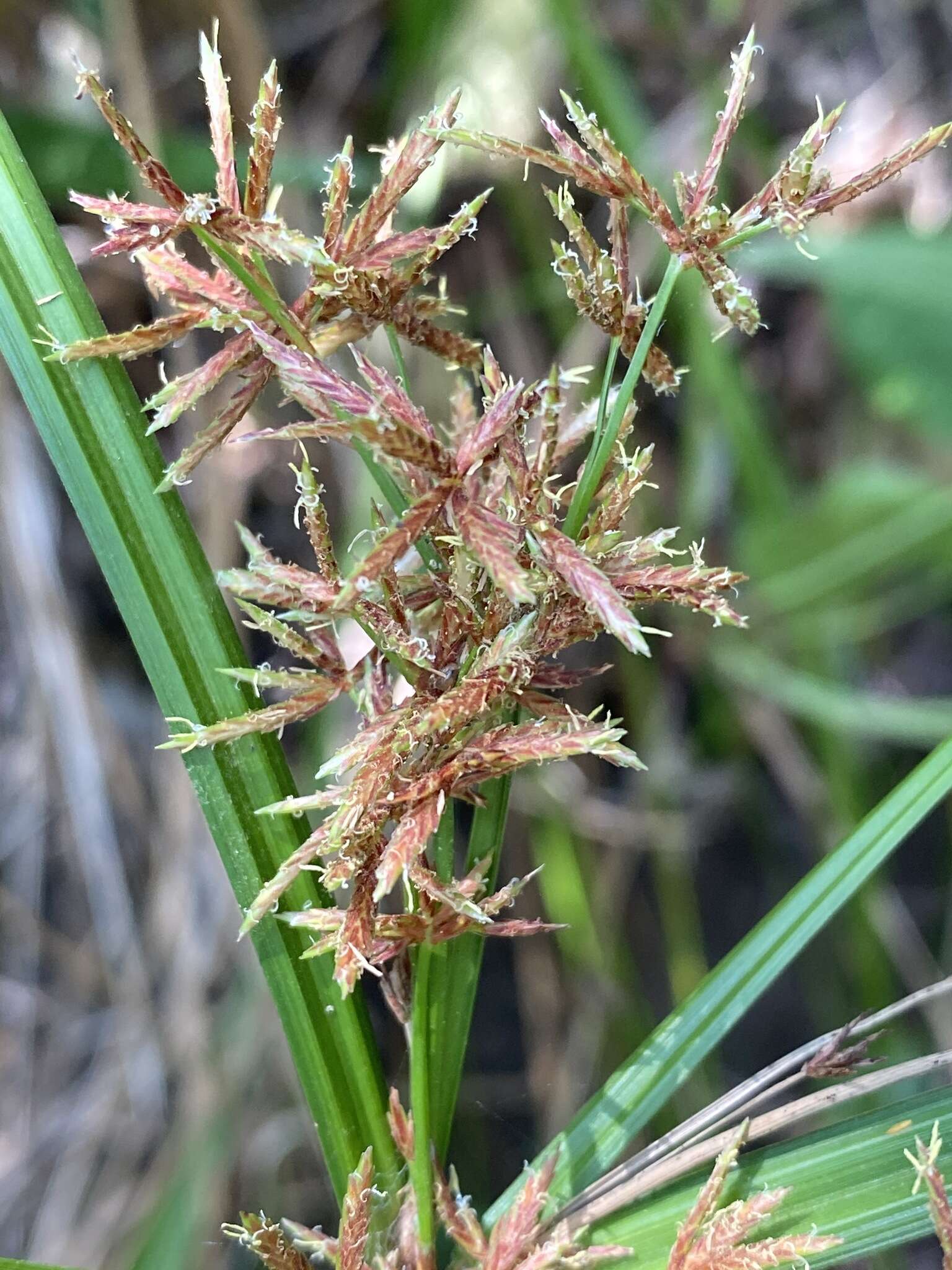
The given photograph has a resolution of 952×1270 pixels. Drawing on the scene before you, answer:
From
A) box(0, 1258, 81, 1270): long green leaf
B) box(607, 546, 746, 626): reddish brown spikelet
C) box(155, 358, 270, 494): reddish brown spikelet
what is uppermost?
box(155, 358, 270, 494): reddish brown spikelet

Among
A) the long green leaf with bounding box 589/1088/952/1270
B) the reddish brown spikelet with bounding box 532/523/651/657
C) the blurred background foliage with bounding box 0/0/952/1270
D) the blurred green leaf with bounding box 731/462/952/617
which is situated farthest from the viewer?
the blurred green leaf with bounding box 731/462/952/617

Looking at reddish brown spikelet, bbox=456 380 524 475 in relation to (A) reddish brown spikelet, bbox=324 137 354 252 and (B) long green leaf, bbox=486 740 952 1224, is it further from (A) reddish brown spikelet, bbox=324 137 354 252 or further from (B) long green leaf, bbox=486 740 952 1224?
(B) long green leaf, bbox=486 740 952 1224

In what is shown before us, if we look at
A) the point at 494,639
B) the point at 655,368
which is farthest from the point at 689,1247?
the point at 655,368

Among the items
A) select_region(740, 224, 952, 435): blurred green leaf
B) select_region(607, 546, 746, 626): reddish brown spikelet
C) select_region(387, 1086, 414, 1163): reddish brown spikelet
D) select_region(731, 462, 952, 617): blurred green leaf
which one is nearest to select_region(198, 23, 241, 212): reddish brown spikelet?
select_region(607, 546, 746, 626): reddish brown spikelet

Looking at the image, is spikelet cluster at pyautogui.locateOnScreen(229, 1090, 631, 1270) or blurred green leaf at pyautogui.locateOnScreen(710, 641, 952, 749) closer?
spikelet cluster at pyautogui.locateOnScreen(229, 1090, 631, 1270)

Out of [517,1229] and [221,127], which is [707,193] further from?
[517,1229]

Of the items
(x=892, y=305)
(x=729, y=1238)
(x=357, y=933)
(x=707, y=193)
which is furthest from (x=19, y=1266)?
(x=892, y=305)
